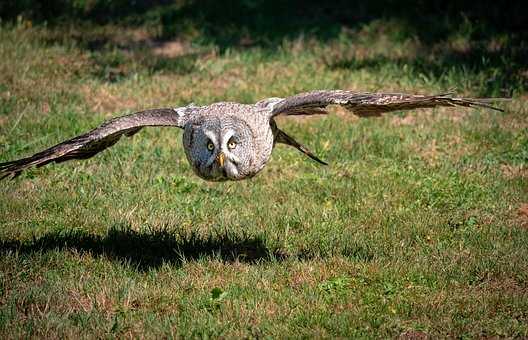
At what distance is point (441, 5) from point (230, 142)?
9.53 m

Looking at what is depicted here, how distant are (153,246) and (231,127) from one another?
1.62 m

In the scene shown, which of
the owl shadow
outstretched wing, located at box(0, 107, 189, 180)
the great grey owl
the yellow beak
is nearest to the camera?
the yellow beak

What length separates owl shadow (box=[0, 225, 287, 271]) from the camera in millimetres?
6930

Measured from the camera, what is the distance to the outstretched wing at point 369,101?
6207 mm

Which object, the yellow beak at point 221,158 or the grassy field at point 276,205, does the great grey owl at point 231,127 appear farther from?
the grassy field at point 276,205

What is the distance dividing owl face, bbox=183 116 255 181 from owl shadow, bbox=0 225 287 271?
A: 2.91ft

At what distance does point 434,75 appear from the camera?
12.1 m

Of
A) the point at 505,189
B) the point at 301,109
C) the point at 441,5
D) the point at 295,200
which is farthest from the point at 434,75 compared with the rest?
the point at 301,109

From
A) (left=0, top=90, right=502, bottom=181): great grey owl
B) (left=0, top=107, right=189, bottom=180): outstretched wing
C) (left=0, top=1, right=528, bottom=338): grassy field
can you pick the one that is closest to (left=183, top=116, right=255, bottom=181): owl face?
(left=0, top=90, right=502, bottom=181): great grey owl

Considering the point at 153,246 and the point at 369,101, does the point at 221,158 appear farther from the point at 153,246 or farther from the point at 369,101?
the point at 153,246

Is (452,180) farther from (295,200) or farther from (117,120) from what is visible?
(117,120)

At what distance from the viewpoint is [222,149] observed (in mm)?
6145

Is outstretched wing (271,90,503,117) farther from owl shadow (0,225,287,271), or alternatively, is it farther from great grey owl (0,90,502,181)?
owl shadow (0,225,287,271)

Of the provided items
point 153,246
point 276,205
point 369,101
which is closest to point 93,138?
point 153,246
